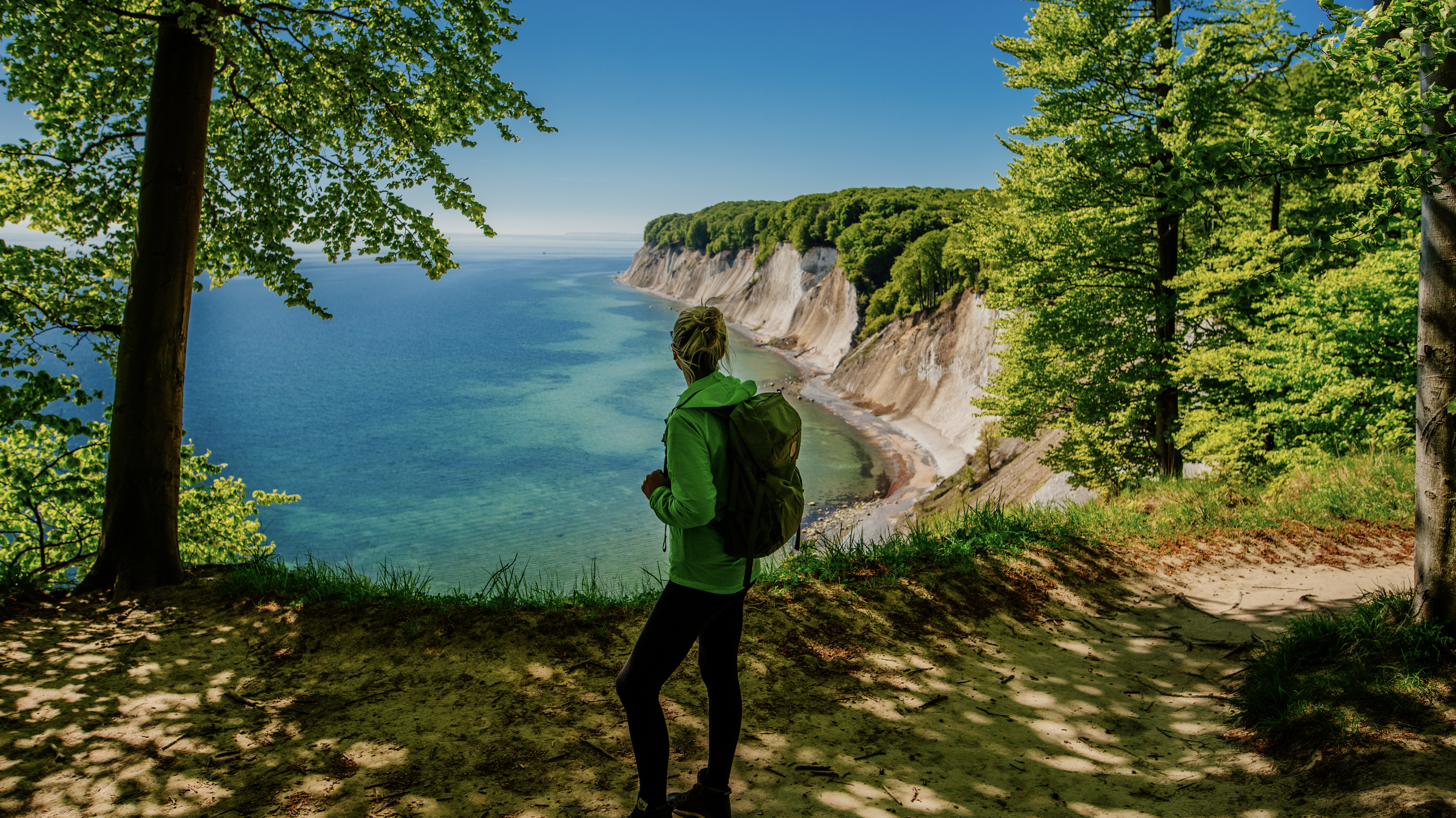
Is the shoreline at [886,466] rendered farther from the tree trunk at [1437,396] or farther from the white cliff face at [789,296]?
the white cliff face at [789,296]

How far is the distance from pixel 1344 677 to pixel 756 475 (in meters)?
3.45

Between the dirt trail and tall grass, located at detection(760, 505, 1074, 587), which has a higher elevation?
tall grass, located at detection(760, 505, 1074, 587)

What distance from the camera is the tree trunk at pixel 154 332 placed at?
6.07 meters

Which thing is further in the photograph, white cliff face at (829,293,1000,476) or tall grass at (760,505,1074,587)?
white cliff face at (829,293,1000,476)

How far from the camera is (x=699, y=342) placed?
2799 millimetres

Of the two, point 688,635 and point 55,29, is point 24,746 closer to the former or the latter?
point 688,635

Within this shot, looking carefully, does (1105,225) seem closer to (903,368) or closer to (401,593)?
(401,593)

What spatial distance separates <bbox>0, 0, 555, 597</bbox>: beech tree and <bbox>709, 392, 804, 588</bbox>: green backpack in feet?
16.3

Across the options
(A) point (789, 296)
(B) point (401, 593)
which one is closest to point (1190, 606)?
(B) point (401, 593)

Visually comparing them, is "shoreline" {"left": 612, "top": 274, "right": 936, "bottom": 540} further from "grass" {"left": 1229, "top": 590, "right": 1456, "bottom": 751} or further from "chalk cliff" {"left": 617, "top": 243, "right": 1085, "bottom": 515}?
"grass" {"left": 1229, "top": 590, "right": 1456, "bottom": 751}

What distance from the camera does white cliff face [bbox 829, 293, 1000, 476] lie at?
4075 cm

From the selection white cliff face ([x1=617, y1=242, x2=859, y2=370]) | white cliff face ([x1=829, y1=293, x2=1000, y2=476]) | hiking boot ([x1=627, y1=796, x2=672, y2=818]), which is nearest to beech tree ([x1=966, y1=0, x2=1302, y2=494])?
hiking boot ([x1=627, y1=796, x2=672, y2=818])

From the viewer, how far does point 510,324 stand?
123750 millimetres

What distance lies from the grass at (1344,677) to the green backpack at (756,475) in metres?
2.92
